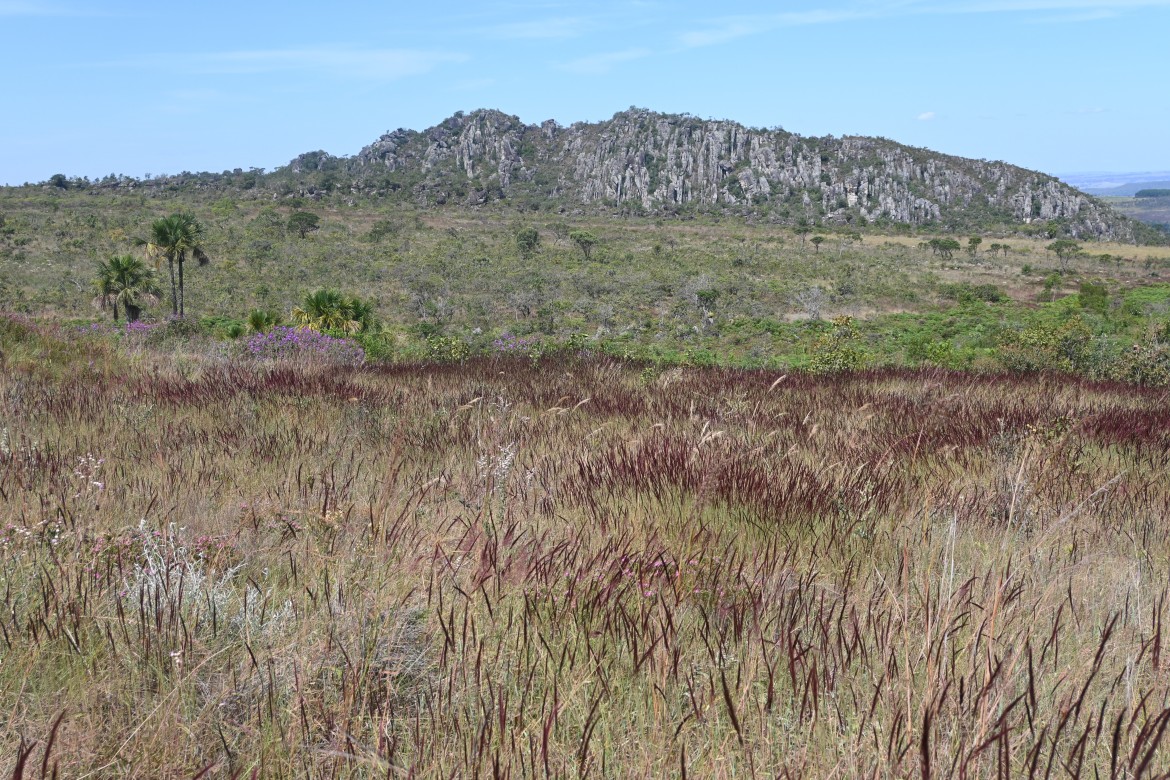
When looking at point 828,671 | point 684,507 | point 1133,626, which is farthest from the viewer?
point 684,507

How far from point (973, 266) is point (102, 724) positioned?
2264 inches

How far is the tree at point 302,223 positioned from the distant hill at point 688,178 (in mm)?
38568

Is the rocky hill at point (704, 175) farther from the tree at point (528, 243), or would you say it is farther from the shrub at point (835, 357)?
the shrub at point (835, 357)

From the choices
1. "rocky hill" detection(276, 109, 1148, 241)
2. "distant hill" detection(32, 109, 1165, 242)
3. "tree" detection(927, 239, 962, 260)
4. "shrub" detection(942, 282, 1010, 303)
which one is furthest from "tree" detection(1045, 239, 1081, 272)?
"rocky hill" detection(276, 109, 1148, 241)

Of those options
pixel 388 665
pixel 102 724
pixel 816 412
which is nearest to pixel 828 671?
pixel 388 665

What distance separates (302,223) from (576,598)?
60.4m

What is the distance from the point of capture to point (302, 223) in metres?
57.2

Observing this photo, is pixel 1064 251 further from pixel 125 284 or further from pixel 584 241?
pixel 125 284

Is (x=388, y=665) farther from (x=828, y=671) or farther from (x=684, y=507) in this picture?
(x=684, y=507)

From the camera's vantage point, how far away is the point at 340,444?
15.8 ft

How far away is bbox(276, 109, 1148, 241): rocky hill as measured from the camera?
370 feet

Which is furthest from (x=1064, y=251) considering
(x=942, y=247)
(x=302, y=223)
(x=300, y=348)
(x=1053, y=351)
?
(x=300, y=348)

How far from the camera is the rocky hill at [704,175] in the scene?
370 feet

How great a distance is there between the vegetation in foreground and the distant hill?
97957 millimetres
